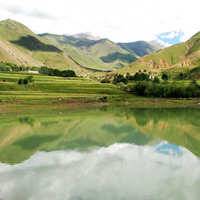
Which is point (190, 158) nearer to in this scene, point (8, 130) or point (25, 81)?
point (8, 130)

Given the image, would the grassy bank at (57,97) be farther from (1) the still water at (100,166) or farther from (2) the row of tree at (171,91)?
(1) the still water at (100,166)

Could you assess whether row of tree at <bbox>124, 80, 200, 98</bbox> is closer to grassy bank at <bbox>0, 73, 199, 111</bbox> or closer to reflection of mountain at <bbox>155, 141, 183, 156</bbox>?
grassy bank at <bbox>0, 73, 199, 111</bbox>

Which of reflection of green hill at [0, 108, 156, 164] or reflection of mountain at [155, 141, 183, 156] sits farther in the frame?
reflection of green hill at [0, 108, 156, 164]

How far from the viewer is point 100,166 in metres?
20.9

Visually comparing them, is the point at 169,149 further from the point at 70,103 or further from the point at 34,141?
the point at 70,103

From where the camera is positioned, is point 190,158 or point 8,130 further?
point 8,130

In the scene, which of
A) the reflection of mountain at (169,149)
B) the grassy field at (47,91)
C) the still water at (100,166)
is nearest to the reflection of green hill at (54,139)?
the still water at (100,166)

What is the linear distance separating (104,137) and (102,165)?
13.2 m

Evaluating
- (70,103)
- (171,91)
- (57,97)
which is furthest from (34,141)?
(171,91)

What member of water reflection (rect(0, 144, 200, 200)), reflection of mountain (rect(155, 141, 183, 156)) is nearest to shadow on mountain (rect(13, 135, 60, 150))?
water reflection (rect(0, 144, 200, 200))

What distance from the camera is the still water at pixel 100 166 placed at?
1565 centimetres

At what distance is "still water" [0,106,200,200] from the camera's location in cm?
1565

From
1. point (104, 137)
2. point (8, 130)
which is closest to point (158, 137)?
point (104, 137)

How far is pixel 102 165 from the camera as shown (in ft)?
69.6
